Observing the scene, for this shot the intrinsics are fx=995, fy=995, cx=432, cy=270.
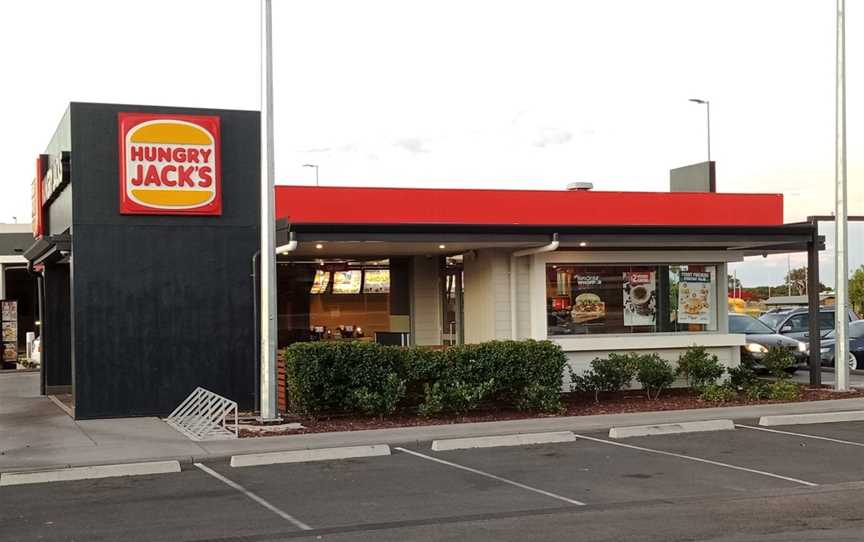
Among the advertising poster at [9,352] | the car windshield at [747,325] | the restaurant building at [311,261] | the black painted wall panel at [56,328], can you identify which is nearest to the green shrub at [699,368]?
the restaurant building at [311,261]

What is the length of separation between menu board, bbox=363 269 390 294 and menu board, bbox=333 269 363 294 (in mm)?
165

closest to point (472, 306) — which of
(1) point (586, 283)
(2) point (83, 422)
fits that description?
(1) point (586, 283)

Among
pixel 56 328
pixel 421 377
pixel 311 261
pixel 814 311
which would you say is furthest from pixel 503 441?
pixel 56 328

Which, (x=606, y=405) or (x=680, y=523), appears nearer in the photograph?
(x=680, y=523)

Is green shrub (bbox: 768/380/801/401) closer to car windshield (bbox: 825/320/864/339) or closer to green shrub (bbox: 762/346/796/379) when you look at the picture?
green shrub (bbox: 762/346/796/379)

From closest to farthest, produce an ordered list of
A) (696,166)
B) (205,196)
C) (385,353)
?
(385,353)
(205,196)
(696,166)

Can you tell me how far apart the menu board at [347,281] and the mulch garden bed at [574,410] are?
20.3 feet

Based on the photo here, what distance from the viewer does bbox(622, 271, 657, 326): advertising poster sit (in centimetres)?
2038

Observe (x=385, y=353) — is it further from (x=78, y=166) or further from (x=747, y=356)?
(x=747, y=356)

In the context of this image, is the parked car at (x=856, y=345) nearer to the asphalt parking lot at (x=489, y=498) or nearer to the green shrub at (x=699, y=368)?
the green shrub at (x=699, y=368)

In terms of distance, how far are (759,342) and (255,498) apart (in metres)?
17.7

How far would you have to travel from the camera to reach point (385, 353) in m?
16.3

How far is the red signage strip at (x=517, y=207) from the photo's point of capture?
68.2ft

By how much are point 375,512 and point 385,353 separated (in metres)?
6.82
